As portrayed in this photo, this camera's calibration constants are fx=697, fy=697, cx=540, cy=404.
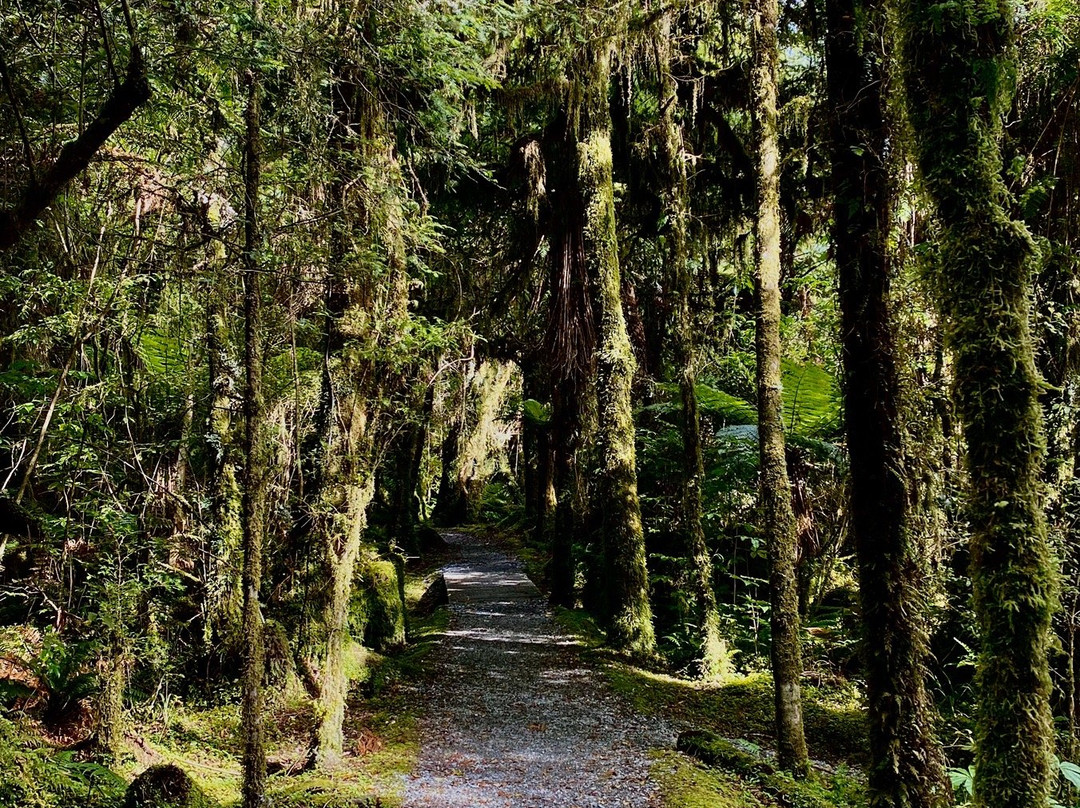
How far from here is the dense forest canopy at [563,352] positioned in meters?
2.36

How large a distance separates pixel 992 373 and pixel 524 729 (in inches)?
282

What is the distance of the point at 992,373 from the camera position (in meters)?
2.11

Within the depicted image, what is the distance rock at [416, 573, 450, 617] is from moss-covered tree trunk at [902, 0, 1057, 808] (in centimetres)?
1287

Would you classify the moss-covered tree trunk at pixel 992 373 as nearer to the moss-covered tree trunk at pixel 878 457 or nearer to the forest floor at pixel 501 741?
the moss-covered tree trunk at pixel 878 457

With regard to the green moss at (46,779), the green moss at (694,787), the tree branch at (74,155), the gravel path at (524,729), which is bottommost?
the gravel path at (524,729)

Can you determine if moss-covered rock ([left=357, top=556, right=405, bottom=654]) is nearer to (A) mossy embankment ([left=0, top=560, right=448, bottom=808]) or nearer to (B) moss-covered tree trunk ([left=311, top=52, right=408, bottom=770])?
(A) mossy embankment ([left=0, top=560, right=448, bottom=808])

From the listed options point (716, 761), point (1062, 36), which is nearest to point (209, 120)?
point (1062, 36)

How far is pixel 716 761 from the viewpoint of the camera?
6.62 m

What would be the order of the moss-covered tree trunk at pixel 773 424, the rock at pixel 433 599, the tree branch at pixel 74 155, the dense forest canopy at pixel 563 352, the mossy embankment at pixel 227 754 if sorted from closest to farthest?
the dense forest canopy at pixel 563 352 → the tree branch at pixel 74 155 → the mossy embankment at pixel 227 754 → the moss-covered tree trunk at pixel 773 424 → the rock at pixel 433 599

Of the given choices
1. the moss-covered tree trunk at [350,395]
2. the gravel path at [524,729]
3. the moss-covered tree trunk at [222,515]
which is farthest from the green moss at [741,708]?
the moss-covered tree trunk at [222,515]

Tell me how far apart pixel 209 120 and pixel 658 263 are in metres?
11.5

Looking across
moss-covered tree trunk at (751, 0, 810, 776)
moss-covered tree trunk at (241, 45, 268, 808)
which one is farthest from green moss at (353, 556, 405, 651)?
moss-covered tree trunk at (751, 0, 810, 776)

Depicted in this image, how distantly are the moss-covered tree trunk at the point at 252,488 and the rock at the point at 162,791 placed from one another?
57cm

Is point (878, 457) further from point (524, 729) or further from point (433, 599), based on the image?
point (433, 599)
